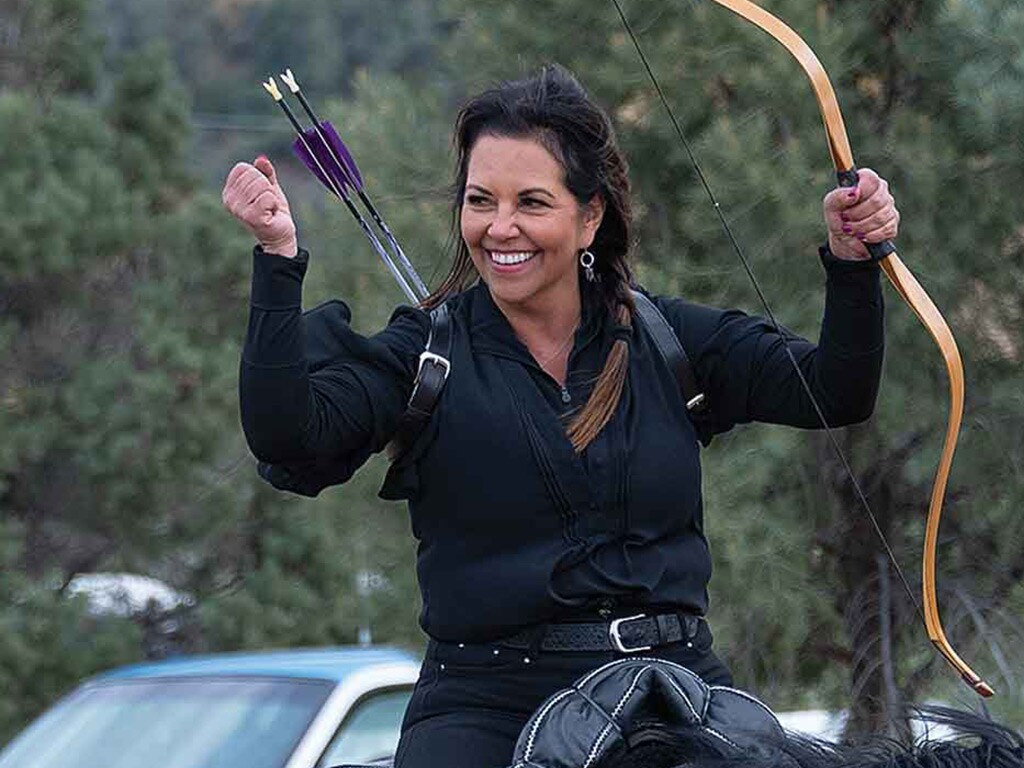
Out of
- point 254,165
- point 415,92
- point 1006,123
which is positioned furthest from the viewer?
point 415,92

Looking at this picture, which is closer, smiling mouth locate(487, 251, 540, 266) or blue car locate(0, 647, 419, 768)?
smiling mouth locate(487, 251, 540, 266)

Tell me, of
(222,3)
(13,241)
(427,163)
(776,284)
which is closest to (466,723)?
(776,284)

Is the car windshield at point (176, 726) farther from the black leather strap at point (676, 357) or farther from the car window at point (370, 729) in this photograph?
the black leather strap at point (676, 357)

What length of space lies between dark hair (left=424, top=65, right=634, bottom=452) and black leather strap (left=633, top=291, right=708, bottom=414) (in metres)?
0.04

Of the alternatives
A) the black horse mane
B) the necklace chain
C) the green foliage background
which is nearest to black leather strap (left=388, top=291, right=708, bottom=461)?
the necklace chain

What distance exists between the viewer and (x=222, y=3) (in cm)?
5841

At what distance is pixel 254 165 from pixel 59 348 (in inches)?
492

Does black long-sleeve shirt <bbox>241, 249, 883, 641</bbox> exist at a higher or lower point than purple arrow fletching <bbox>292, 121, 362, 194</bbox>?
lower

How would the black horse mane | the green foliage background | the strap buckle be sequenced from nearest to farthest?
the black horse mane < the strap buckle < the green foliage background

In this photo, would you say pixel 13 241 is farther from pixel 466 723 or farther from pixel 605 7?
pixel 466 723

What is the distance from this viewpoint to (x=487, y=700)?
3.60 meters

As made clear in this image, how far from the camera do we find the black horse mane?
3.18 meters

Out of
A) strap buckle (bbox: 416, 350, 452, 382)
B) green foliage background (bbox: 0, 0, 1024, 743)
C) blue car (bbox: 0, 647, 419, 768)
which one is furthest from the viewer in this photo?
green foliage background (bbox: 0, 0, 1024, 743)

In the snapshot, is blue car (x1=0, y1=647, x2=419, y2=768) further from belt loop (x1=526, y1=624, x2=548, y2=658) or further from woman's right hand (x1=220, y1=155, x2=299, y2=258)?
woman's right hand (x1=220, y1=155, x2=299, y2=258)
